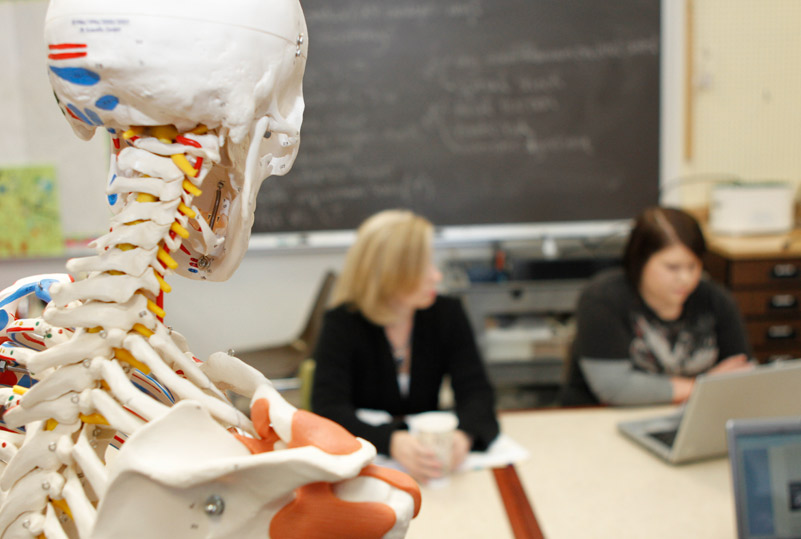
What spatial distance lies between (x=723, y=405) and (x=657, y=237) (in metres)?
0.67

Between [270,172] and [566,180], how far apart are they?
8.04 feet

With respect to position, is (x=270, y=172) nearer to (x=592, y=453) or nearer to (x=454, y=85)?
(x=592, y=453)

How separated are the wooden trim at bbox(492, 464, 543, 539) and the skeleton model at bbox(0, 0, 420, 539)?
0.71 metres

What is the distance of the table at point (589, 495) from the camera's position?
1.16 metres

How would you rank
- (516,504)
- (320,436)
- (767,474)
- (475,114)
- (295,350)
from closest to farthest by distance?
1. (320,436)
2. (767,474)
3. (516,504)
4. (295,350)
5. (475,114)

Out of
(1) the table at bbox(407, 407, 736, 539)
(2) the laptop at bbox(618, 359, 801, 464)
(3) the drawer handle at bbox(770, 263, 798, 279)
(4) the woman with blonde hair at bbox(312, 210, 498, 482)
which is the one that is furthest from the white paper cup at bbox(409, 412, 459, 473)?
(3) the drawer handle at bbox(770, 263, 798, 279)

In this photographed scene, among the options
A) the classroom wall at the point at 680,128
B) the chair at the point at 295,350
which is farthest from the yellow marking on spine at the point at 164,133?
the classroom wall at the point at 680,128

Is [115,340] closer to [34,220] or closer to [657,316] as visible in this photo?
[657,316]

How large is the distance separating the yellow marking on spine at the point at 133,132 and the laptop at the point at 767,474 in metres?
0.95

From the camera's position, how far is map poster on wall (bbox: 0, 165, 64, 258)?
2785mm

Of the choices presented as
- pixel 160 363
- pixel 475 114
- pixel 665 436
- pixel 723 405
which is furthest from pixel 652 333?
pixel 160 363

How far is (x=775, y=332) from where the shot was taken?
2.63 metres

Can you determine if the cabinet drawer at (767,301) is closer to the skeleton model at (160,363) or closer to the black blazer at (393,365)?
Answer: the black blazer at (393,365)

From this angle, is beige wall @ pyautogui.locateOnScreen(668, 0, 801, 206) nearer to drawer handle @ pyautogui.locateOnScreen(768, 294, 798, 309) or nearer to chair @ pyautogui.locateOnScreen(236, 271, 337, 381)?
drawer handle @ pyautogui.locateOnScreen(768, 294, 798, 309)
